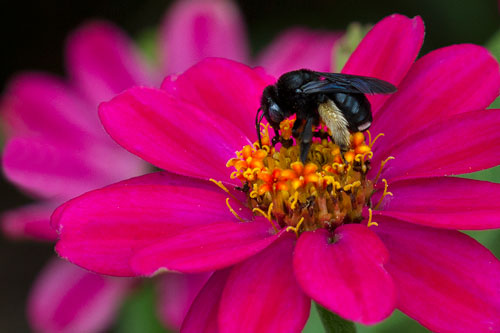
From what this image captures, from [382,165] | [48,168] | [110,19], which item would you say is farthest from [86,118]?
[382,165]

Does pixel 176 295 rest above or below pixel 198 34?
below

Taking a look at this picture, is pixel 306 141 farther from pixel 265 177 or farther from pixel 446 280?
pixel 446 280

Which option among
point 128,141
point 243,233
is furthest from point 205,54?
point 243,233

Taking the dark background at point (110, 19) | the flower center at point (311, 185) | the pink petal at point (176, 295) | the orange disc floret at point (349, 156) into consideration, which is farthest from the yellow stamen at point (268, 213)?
the dark background at point (110, 19)

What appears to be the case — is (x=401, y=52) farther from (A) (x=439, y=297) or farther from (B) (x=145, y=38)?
(B) (x=145, y=38)

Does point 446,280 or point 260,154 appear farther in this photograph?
point 260,154
